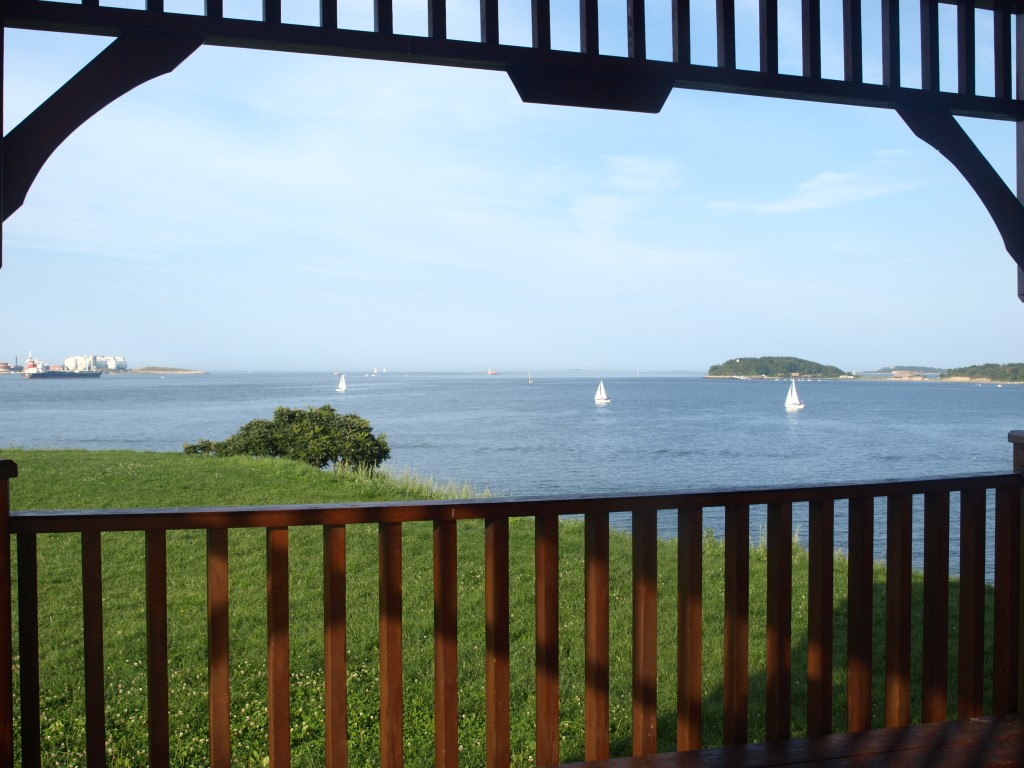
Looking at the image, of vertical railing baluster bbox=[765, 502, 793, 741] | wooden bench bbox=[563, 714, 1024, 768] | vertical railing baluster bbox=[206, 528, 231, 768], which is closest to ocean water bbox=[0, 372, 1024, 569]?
vertical railing baluster bbox=[765, 502, 793, 741]

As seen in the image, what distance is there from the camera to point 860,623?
2287mm

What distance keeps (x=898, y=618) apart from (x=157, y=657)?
207cm

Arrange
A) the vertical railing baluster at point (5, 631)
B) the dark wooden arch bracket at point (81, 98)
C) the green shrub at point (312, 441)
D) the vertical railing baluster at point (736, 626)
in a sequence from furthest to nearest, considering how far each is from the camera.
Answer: the green shrub at point (312, 441), the vertical railing baluster at point (736, 626), the dark wooden arch bracket at point (81, 98), the vertical railing baluster at point (5, 631)

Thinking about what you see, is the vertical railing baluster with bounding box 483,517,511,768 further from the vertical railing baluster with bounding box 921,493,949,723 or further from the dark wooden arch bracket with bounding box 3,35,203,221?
the dark wooden arch bracket with bounding box 3,35,203,221

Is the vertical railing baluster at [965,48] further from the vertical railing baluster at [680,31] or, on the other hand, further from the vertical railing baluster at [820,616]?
the vertical railing baluster at [820,616]

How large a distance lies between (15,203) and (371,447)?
1327 cm

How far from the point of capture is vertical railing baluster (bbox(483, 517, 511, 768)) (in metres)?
1.94

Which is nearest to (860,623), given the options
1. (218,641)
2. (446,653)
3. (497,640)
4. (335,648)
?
(497,640)

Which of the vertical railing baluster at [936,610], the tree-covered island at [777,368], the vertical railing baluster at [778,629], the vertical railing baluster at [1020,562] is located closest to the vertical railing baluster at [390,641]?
the vertical railing baluster at [778,629]

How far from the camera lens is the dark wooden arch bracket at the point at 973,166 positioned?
8.46 ft

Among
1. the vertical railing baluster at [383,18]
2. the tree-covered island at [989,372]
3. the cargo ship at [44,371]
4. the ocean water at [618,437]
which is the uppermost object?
the vertical railing baluster at [383,18]

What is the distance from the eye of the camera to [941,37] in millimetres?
2766

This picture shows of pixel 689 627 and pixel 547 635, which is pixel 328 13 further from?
pixel 689 627

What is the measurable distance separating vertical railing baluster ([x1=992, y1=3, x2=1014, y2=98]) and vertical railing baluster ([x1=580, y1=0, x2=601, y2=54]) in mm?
1515
